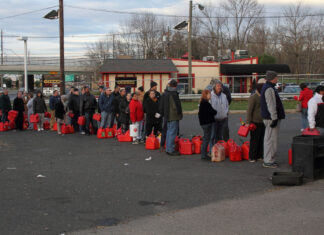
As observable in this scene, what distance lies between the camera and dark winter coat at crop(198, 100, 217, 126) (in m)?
10.2

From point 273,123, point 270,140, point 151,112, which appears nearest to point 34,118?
point 151,112

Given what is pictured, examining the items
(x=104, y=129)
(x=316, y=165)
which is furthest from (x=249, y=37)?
(x=316, y=165)

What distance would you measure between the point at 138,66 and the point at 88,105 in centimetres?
2359

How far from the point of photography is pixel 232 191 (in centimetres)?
745

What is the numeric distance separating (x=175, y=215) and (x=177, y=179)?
2.33 m

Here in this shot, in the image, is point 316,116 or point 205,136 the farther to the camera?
point 205,136

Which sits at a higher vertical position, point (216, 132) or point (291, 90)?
point (291, 90)

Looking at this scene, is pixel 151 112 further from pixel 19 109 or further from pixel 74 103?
pixel 19 109

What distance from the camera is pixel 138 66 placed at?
128ft

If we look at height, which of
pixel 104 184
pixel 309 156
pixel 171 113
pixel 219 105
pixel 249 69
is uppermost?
pixel 249 69

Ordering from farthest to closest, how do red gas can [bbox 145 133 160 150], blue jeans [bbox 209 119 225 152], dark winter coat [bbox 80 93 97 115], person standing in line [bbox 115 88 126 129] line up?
dark winter coat [bbox 80 93 97 115] → person standing in line [bbox 115 88 126 129] → red gas can [bbox 145 133 160 150] → blue jeans [bbox 209 119 225 152]

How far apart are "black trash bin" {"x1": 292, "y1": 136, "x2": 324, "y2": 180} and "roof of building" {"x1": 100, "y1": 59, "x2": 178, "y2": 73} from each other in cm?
3026

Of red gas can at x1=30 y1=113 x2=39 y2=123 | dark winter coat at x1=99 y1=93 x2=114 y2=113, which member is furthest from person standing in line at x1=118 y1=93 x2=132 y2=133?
red gas can at x1=30 y1=113 x2=39 y2=123

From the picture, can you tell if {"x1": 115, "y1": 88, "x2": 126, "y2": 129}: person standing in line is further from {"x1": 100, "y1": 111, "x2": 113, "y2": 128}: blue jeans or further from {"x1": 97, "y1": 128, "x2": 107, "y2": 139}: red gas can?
{"x1": 97, "y1": 128, "x2": 107, "y2": 139}: red gas can
